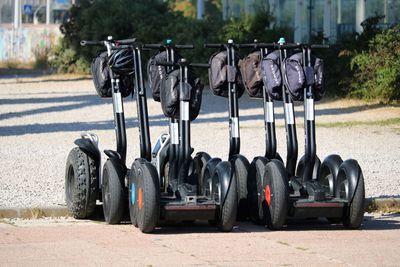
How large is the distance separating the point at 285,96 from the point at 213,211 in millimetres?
1399

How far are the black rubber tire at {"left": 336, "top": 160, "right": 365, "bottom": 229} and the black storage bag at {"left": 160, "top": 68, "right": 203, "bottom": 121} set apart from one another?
1452mm

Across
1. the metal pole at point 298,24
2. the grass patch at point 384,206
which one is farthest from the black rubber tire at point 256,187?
the metal pole at point 298,24

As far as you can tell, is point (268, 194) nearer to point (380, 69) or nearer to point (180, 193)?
point (180, 193)

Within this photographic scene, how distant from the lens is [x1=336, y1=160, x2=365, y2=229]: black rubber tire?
10.5 m

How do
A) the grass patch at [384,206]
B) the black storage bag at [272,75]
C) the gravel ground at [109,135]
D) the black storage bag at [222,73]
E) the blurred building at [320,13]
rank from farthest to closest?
the blurred building at [320,13] < the gravel ground at [109,135] < the grass patch at [384,206] < the black storage bag at [222,73] < the black storage bag at [272,75]

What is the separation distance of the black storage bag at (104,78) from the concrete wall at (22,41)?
50.1 m

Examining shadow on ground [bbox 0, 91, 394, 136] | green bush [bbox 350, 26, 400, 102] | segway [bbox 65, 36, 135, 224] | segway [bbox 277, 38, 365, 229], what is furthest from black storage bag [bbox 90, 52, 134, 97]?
green bush [bbox 350, 26, 400, 102]

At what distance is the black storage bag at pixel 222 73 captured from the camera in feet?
37.4

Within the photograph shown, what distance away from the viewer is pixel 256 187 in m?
11.0

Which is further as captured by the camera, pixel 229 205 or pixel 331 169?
pixel 331 169

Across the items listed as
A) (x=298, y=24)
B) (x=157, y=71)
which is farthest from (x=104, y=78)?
(x=298, y=24)

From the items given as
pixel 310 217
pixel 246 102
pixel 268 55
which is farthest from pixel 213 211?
pixel 246 102

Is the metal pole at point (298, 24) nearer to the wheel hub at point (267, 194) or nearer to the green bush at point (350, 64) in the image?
the green bush at point (350, 64)

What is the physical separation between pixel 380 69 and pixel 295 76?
1582 centimetres
